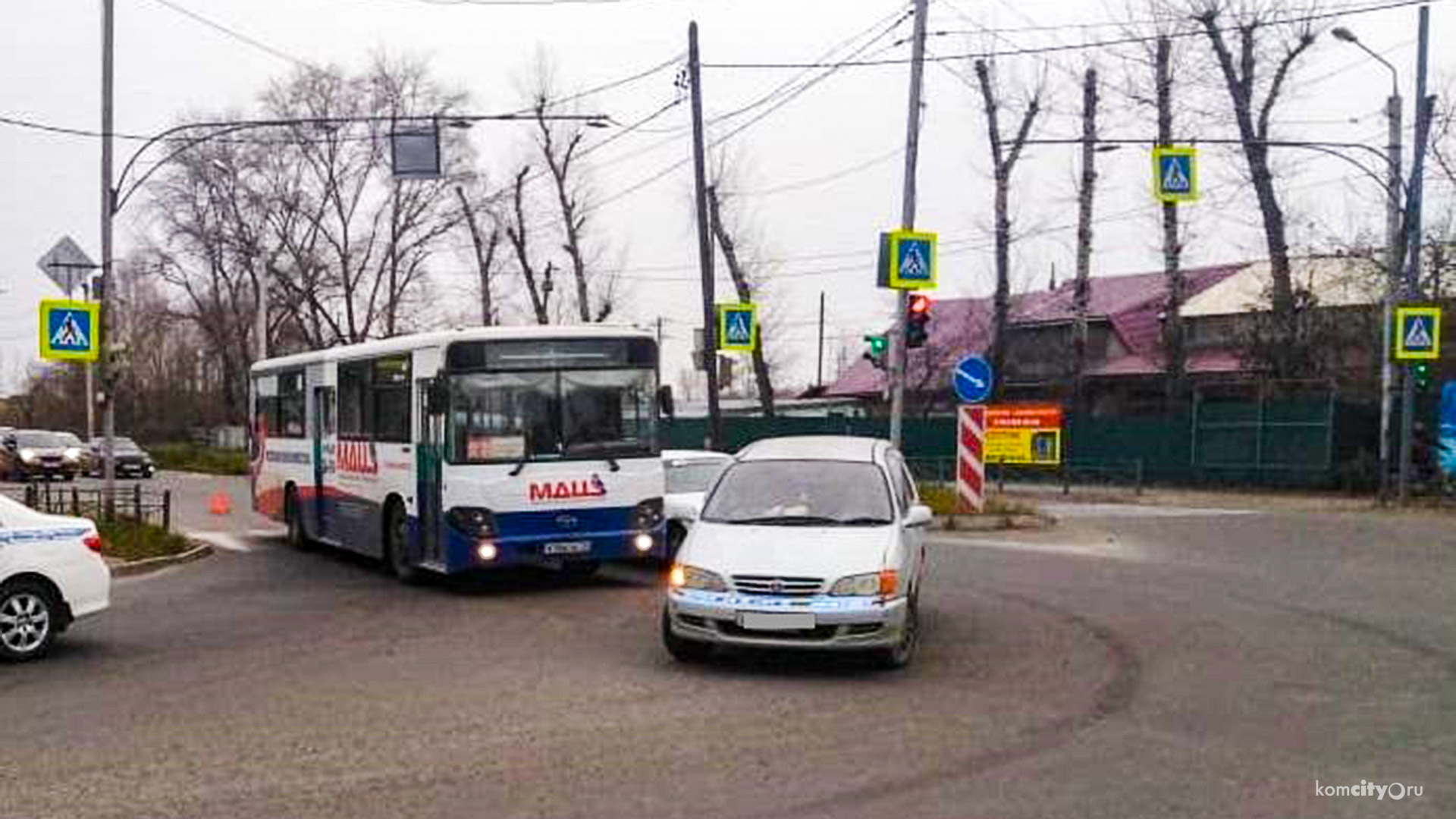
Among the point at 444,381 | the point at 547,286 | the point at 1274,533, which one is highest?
the point at 547,286

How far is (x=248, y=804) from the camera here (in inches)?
265

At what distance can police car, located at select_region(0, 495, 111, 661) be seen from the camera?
35.4ft

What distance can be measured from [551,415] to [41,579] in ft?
17.3

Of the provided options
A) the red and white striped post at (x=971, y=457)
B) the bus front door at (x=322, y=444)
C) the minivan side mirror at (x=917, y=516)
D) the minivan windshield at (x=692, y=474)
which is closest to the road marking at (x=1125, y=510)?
the red and white striped post at (x=971, y=457)

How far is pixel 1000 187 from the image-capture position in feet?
148

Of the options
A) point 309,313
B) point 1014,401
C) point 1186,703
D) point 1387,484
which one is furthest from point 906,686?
point 309,313

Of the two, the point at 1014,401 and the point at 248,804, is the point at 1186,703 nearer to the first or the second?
the point at 248,804

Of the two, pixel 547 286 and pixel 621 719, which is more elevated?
pixel 547 286

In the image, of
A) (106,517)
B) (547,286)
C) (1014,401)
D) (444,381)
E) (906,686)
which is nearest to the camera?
(906,686)

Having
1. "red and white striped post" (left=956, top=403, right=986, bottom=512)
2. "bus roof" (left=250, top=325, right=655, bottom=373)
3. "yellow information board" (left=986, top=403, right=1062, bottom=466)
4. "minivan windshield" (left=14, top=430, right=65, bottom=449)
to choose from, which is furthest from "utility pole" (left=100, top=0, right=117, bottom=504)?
"minivan windshield" (left=14, top=430, right=65, bottom=449)

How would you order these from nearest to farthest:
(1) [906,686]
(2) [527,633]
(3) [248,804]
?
(3) [248,804]
(1) [906,686]
(2) [527,633]

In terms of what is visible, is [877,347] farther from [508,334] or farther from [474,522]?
[474,522]

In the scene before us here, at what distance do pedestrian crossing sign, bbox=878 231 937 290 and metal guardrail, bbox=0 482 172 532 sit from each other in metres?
11.1

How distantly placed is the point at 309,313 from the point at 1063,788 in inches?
2260
